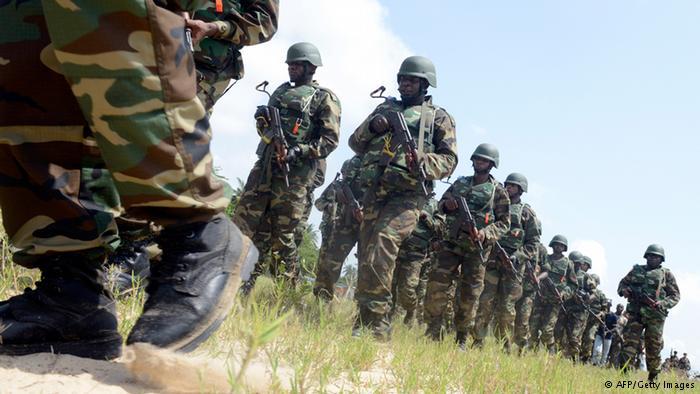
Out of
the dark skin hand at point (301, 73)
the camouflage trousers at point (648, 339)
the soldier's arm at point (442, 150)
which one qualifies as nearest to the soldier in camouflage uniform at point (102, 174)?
the soldier's arm at point (442, 150)

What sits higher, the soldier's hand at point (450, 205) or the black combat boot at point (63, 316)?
the soldier's hand at point (450, 205)

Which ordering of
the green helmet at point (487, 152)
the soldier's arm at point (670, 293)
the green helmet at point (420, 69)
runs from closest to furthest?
the green helmet at point (420, 69) < the green helmet at point (487, 152) < the soldier's arm at point (670, 293)

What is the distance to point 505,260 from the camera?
10453 millimetres

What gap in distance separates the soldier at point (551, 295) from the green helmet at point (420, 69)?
10051 mm

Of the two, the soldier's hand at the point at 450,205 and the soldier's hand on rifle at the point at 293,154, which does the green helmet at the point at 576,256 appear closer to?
the soldier's hand at the point at 450,205

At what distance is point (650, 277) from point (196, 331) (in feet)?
41.3

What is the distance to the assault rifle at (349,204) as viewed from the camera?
290 inches

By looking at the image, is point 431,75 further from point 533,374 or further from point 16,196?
point 16,196

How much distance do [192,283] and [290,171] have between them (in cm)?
492

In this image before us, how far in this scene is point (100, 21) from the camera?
1.30 m

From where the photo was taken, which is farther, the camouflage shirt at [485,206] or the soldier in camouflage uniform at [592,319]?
A: the soldier in camouflage uniform at [592,319]

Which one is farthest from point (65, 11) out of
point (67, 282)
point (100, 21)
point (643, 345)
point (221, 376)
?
point (643, 345)

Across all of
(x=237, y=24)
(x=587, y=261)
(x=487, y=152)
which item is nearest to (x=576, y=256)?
(x=587, y=261)

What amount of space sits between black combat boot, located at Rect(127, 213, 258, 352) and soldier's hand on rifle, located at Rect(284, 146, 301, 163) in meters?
4.55
